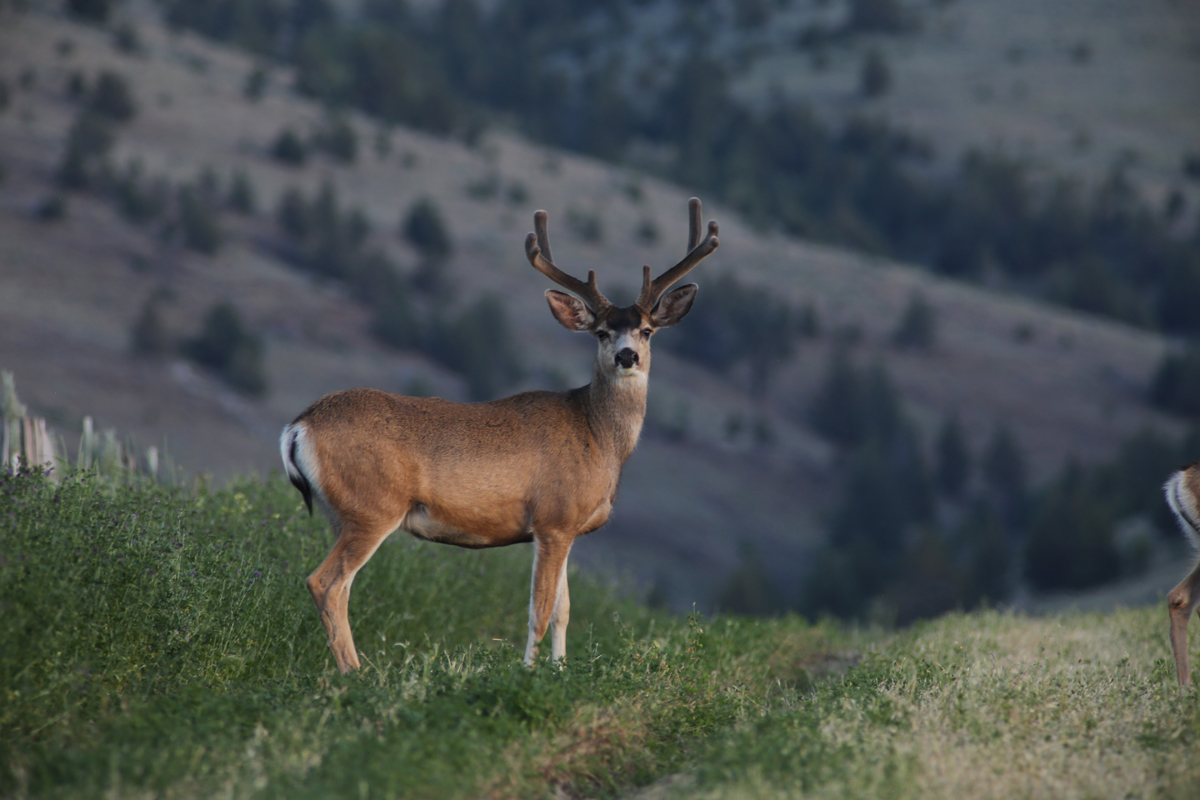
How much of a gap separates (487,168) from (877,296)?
875 inches

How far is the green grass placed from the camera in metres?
5.12

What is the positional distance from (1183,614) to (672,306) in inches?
156

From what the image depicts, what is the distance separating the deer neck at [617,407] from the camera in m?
8.09

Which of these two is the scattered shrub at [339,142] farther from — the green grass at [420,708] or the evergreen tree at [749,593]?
the green grass at [420,708]

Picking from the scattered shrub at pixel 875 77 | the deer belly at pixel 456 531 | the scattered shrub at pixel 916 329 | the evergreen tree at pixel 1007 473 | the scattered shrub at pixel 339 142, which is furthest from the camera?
the scattered shrub at pixel 875 77

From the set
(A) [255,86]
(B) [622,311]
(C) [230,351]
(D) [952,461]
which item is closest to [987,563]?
(D) [952,461]

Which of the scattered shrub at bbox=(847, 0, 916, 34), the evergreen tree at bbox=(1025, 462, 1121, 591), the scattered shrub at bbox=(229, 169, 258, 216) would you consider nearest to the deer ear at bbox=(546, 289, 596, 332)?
the evergreen tree at bbox=(1025, 462, 1121, 591)

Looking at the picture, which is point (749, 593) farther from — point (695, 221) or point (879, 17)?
point (879, 17)

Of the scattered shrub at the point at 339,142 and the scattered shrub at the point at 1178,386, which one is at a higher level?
the scattered shrub at the point at 339,142

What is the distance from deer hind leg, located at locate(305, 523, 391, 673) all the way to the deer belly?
0.96 feet

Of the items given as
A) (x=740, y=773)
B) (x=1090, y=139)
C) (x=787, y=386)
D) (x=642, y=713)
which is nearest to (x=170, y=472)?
(x=642, y=713)

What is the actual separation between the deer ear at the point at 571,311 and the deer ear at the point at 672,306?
462 millimetres

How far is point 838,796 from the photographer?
496cm

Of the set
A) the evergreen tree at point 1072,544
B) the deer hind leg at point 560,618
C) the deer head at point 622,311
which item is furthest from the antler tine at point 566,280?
the evergreen tree at point 1072,544
